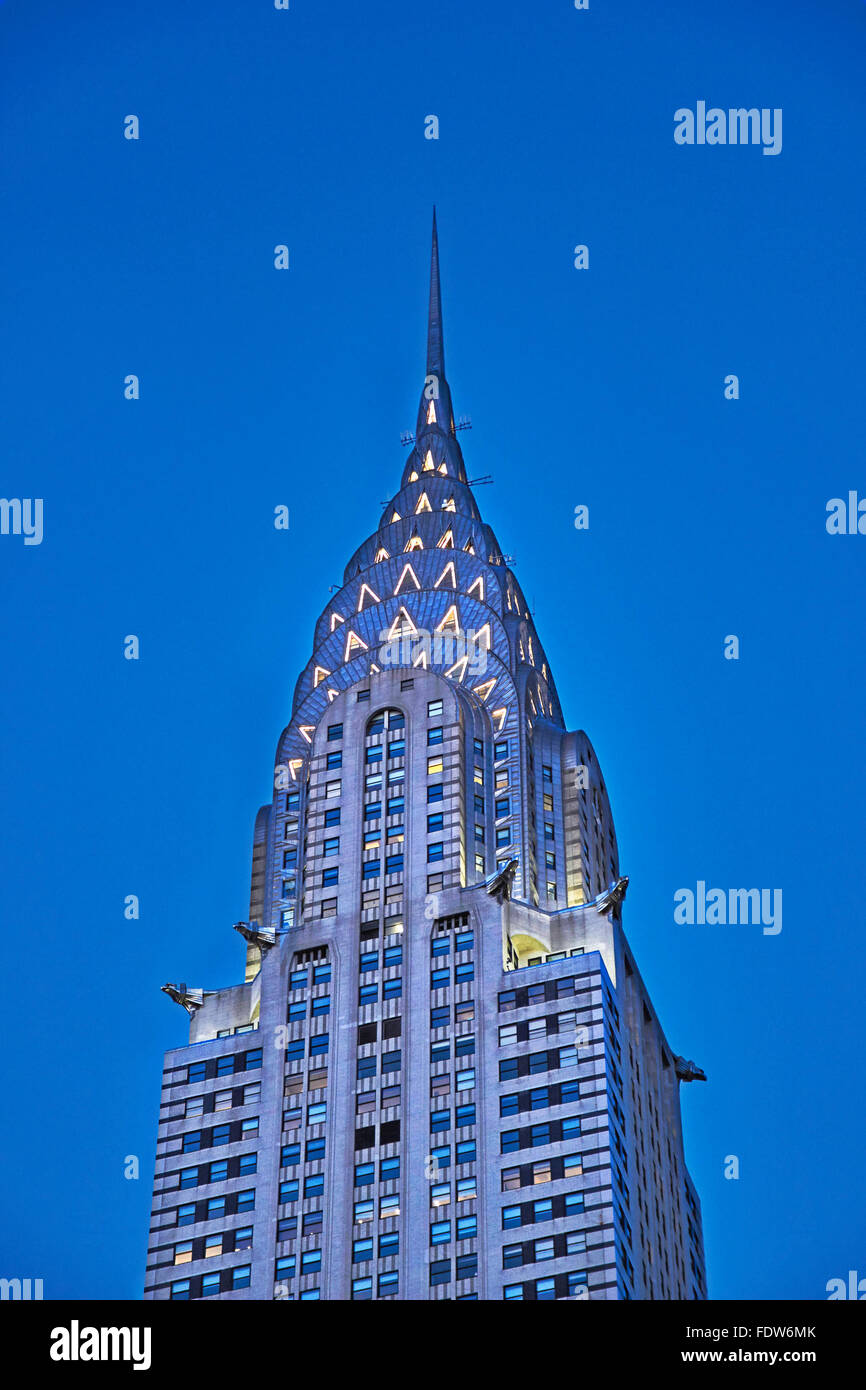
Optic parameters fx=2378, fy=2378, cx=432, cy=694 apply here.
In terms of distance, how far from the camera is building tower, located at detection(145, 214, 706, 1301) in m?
151

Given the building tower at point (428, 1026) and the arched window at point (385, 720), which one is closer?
the building tower at point (428, 1026)

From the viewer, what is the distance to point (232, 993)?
17600 cm

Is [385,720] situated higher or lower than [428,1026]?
higher

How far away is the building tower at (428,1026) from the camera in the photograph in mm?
151250

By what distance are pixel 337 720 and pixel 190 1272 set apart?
46541 mm

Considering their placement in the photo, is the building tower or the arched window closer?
the building tower

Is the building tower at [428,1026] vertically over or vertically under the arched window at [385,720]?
under

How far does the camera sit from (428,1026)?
16212cm

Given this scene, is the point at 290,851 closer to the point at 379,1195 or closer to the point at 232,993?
the point at 232,993

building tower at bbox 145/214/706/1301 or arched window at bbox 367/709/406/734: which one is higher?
arched window at bbox 367/709/406/734

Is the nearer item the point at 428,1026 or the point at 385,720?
the point at 428,1026
